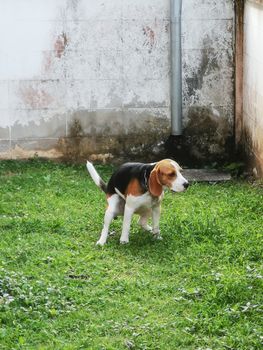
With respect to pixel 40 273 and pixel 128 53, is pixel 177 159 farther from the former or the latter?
pixel 40 273

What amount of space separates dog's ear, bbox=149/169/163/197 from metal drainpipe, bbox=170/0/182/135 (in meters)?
4.14

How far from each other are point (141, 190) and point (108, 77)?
→ 432 cm

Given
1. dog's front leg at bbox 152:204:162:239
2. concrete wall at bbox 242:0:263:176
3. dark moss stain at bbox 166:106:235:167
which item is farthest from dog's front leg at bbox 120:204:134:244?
dark moss stain at bbox 166:106:235:167

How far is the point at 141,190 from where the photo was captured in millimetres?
9789

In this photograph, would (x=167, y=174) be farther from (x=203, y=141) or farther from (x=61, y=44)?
(x=61, y=44)

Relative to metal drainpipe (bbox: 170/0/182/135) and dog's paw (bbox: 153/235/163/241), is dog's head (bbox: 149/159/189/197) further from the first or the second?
metal drainpipe (bbox: 170/0/182/135)

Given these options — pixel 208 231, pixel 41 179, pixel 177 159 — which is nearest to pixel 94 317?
pixel 208 231

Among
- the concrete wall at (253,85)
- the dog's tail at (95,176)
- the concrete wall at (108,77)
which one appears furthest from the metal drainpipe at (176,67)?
the dog's tail at (95,176)

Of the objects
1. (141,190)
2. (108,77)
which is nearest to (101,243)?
(141,190)

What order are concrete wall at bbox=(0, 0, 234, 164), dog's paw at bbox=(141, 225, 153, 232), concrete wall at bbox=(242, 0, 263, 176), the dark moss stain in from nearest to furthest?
dog's paw at bbox=(141, 225, 153, 232), concrete wall at bbox=(242, 0, 263, 176), concrete wall at bbox=(0, 0, 234, 164), the dark moss stain

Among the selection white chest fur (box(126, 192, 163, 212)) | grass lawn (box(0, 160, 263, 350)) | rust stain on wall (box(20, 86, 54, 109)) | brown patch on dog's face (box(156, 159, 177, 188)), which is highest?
rust stain on wall (box(20, 86, 54, 109))

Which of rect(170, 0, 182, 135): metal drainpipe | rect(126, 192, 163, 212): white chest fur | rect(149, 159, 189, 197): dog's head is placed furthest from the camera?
rect(170, 0, 182, 135): metal drainpipe

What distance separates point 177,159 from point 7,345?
723 centimetres

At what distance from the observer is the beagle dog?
9602 mm
